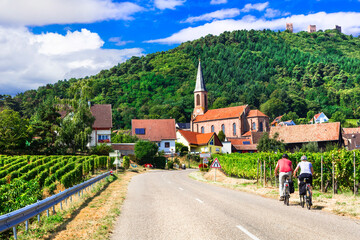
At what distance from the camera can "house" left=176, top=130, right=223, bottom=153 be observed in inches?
3290

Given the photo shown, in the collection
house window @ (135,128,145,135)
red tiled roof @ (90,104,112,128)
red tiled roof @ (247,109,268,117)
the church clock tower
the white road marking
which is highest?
the church clock tower

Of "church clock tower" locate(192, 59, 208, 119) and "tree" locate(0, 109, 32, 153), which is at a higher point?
"church clock tower" locate(192, 59, 208, 119)

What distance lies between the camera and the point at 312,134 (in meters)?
75.6

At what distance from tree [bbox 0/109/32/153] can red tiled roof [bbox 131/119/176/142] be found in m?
32.6

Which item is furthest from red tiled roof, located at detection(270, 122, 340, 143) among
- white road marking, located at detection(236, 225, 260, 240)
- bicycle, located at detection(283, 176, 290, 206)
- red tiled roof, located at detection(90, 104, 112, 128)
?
white road marking, located at detection(236, 225, 260, 240)

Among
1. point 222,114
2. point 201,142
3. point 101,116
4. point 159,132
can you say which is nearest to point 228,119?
point 222,114

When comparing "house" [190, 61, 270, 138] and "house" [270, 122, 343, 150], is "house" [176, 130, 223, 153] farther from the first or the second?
"house" [190, 61, 270, 138]

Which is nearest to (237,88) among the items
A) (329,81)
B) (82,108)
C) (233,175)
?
(329,81)

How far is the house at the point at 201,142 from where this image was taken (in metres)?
83.6

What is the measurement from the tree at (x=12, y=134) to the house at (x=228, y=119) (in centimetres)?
6651

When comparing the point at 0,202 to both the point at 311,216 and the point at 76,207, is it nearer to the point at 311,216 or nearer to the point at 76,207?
the point at 76,207

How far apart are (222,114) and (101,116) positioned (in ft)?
169

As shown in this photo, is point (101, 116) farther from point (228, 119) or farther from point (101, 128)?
point (228, 119)

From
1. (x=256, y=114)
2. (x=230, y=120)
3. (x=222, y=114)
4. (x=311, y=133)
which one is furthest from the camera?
(x=222, y=114)
